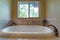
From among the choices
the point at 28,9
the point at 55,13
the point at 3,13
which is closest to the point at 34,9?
the point at 28,9

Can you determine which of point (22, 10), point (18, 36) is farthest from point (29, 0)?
point (18, 36)

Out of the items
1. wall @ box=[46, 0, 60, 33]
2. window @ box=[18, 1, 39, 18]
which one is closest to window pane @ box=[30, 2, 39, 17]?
window @ box=[18, 1, 39, 18]

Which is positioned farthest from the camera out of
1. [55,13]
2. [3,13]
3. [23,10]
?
[23,10]

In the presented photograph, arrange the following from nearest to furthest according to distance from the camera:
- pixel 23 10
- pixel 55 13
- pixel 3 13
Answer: pixel 55 13, pixel 3 13, pixel 23 10

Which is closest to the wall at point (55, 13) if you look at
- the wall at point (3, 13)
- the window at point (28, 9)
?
the window at point (28, 9)

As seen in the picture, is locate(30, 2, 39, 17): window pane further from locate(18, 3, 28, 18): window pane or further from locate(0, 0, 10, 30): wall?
locate(0, 0, 10, 30): wall

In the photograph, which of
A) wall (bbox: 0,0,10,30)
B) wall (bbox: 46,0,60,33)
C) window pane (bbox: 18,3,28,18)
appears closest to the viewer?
wall (bbox: 46,0,60,33)

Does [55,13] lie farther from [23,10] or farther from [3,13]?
[23,10]

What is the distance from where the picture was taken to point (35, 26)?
3.84 m

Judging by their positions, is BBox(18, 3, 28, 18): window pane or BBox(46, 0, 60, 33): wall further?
BBox(18, 3, 28, 18): window pane

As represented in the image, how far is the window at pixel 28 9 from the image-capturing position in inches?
169

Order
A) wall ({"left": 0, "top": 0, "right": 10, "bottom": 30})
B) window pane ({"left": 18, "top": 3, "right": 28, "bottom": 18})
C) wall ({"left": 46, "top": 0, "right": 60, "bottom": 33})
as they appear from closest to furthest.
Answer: wall ({"left": 46, "top": 0, "right": 60, "bottom": 33})
wall ({"left": 0, "top": 0, "right": 10, "bottom": 30})
window pane ({"left": 18, "top": 3, "right": 28, "bottom": 18})

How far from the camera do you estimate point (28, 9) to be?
434 centimetres

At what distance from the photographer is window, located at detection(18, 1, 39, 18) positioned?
14.1 ft
